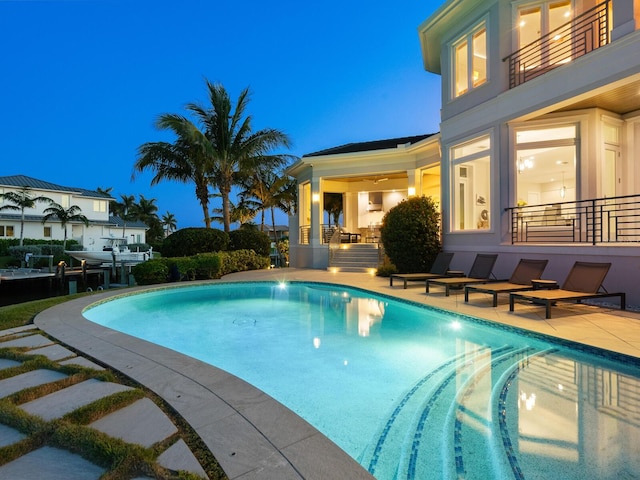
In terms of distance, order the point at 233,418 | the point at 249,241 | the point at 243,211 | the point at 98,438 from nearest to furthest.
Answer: the point at 98,438 < the point at 233,418 < the point at 249,241 < the point at 243,211

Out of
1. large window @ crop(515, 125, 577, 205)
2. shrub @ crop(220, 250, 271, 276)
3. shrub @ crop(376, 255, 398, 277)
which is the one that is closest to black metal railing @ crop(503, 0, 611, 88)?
large window @ crop(515, 125, 577, 205)

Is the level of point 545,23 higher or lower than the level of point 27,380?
higher

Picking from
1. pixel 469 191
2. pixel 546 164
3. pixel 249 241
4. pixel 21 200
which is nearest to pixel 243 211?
pixel 249 241

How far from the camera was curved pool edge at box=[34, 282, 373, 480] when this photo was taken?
88.6 inches

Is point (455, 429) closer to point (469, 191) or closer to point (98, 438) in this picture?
point (98, 438)

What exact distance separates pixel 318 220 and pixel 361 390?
14.7m

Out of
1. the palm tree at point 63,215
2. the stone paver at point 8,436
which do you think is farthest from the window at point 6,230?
the stone paver at point 8,436

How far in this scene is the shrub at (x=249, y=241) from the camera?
18.7m

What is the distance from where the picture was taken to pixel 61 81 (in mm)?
98000

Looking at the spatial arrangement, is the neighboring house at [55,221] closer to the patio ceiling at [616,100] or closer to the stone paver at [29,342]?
the stone paver at [29,342]

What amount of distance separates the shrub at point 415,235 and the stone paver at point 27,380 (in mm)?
10673

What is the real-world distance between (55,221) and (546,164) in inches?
1541

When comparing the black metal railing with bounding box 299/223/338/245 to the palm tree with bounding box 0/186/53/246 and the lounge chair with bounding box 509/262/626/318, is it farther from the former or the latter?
the palm tree with bounding box 0/186/53/246

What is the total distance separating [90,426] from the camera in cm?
Answer: 268
